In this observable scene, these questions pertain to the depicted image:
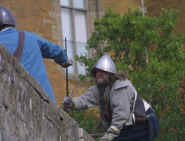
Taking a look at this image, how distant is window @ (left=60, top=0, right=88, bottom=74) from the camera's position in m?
17.9

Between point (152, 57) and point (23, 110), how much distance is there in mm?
7436

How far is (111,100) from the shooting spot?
7.44m

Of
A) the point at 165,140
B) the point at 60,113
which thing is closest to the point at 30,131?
the point at 60,113

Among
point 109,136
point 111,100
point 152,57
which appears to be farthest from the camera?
point 152,57

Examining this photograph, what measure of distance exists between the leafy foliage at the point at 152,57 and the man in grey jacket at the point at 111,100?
14.9ft

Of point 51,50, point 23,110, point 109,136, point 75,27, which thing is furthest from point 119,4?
point 23,110

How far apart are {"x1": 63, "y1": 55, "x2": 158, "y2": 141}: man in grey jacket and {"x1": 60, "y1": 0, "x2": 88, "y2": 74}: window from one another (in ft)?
32.7

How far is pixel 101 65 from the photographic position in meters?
7.54

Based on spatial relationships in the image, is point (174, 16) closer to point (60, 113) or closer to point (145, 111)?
point (145, 111)

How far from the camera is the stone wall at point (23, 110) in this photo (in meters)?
5.27

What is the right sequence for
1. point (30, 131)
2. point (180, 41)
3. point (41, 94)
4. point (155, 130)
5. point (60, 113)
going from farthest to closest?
point (180, 41)
point (155, 130)
point (60, 113)
point (41, 94)
point (30, 131)

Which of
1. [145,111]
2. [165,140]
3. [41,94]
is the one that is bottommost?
[165,140]

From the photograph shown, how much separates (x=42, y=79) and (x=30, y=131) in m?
1.40

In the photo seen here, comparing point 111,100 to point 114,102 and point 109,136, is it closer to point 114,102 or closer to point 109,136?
point 114,102
